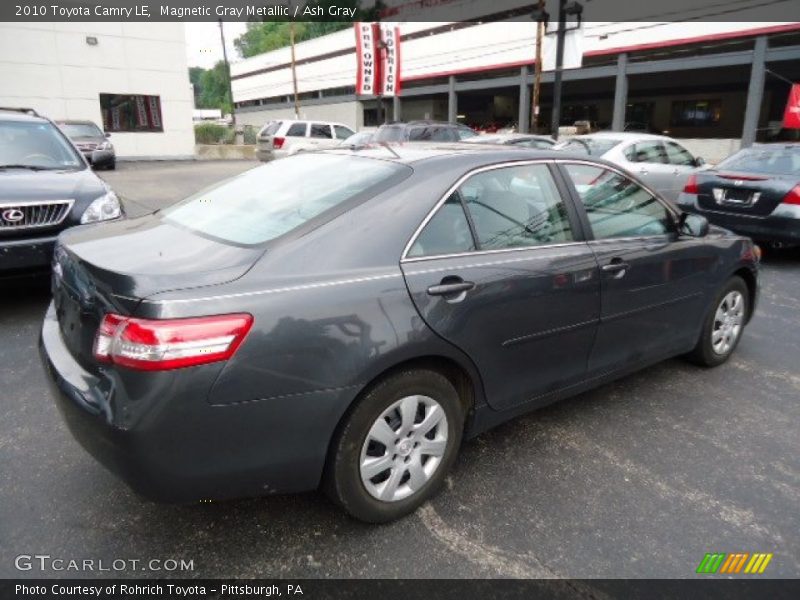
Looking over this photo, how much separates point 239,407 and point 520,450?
1686mm

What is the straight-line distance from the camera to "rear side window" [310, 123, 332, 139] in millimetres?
20938

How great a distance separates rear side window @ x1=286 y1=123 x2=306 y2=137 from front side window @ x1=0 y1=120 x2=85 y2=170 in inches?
577

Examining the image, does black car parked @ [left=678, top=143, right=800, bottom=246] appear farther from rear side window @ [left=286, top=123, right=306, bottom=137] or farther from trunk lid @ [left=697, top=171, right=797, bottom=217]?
rear side window @ [left=286, top=123, right=306, bottom=137]

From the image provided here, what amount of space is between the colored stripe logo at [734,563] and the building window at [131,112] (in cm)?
2385

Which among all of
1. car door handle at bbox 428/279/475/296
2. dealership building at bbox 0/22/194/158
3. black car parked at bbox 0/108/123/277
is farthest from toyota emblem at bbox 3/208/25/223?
dealership building at bbox 0/22/194/158

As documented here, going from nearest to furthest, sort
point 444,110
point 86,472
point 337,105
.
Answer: point 86,472 < point 444,110 < point 337,105

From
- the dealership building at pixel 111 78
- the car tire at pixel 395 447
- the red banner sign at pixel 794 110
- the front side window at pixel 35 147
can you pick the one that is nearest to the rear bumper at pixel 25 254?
the front side window at pixel 35 147

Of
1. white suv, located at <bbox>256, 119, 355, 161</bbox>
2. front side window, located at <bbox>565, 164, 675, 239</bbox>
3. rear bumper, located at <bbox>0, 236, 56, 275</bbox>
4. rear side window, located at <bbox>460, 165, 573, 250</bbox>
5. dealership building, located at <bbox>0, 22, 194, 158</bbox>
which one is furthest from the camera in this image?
white suv, located at <bbox>256, 119, 355, 161</bbox>

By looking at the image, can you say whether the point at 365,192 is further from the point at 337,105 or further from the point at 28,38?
the point at 337,105

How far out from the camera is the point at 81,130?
687 inches

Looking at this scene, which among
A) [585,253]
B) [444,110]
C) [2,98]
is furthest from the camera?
[444,110]

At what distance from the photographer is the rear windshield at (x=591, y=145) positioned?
32.8ft

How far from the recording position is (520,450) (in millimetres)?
3166

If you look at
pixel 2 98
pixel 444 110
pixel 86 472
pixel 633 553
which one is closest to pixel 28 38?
pixel 2 98
